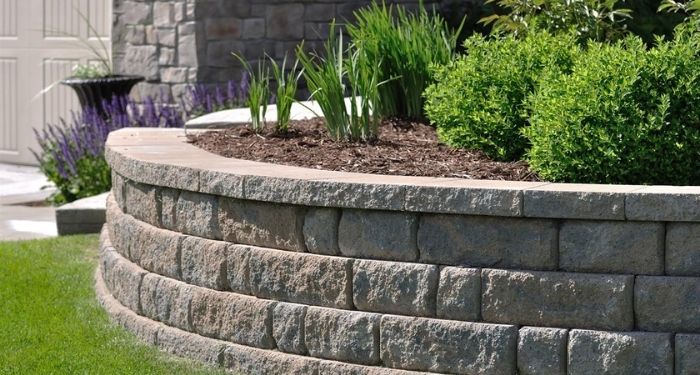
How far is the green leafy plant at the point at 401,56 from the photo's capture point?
6.81 m

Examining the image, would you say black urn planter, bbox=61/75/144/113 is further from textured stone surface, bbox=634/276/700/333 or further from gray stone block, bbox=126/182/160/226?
textured stone surface, bbox=634/276/700/333

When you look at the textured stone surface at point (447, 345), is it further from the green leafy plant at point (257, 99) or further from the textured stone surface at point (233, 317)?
the green leafy plant at point (257, 99)

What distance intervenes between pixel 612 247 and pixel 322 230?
114 cm

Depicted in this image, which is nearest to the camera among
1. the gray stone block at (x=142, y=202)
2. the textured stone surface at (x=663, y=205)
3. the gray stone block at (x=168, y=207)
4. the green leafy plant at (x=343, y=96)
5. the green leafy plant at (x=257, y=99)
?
the textured stone surface at (x=663, y=205)

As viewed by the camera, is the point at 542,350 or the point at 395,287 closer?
the point at 542,350

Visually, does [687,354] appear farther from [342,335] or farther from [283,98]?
[283,98]

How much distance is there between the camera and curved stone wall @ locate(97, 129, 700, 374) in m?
4.21

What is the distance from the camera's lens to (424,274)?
451 centimetres

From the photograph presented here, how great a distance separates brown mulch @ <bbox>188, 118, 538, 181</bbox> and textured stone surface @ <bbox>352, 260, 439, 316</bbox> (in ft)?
2.38

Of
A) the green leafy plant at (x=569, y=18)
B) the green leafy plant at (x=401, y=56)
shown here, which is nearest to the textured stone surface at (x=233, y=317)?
the green leafy plant at (x=401, y=56)

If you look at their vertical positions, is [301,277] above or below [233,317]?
above

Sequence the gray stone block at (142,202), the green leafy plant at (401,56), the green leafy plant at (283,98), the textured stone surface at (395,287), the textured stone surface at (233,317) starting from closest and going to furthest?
the textured stone surface at (395,287), the textured stone surface at (233,317), the gray stone block at (142,202), the green leafy plant at (283,98), the green leafy plant at (401,56)

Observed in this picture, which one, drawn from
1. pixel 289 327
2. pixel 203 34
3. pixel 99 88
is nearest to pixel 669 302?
pixel 289 327

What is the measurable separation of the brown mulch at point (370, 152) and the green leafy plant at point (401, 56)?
0.16 m
